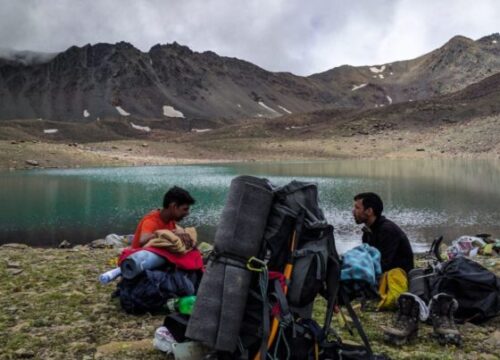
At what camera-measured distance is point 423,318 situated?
567cm

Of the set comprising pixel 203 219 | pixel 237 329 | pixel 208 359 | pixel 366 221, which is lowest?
pixel 203 219

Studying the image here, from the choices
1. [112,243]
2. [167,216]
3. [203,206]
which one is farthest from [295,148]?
[167,216]

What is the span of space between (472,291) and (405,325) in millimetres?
1284

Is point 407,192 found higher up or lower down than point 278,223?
lower down

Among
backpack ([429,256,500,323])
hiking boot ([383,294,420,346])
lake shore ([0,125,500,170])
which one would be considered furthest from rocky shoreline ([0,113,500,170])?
hiking boot ([383,294,420,346])

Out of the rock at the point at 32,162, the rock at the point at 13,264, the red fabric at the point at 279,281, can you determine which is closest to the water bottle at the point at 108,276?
the red fabric at the point at 279,281

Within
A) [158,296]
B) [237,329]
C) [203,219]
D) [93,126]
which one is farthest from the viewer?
[93,126]

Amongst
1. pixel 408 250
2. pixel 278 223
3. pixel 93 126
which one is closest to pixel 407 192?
pixel 408 250

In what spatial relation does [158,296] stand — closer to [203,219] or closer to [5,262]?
[5,262]

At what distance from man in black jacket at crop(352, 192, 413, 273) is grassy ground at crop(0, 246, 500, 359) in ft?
2.63

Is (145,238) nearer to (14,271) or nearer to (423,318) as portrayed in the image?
(423,318)

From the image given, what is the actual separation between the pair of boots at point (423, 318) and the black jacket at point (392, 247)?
4.15ft

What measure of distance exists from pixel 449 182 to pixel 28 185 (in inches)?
1381

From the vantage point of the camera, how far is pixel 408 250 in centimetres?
716
